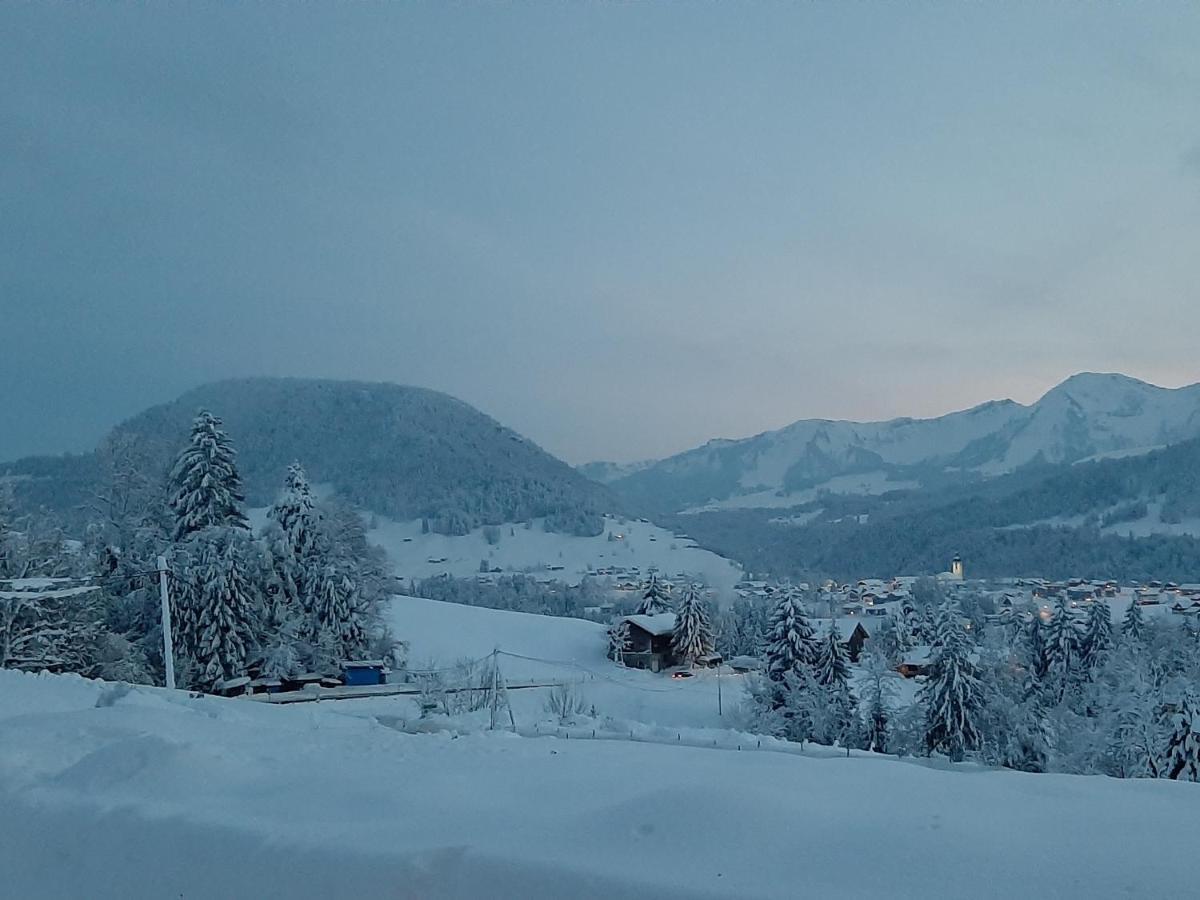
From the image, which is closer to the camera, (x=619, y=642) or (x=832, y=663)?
(x=832, y=663)

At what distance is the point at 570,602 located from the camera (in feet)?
256

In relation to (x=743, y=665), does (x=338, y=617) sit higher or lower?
higher

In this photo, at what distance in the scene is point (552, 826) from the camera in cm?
545

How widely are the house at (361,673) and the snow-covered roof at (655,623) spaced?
54.2 feet

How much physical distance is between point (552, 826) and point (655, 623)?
3685 centimetres

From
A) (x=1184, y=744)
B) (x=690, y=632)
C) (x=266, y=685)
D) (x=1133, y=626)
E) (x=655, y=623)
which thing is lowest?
(x=1133, y=626)

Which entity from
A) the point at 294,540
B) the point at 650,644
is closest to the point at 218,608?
the point at 294,540

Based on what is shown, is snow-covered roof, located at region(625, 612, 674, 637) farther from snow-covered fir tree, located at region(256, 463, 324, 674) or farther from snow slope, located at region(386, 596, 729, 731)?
snow-covered fir tree, located at region(256, 463, 324, 674)

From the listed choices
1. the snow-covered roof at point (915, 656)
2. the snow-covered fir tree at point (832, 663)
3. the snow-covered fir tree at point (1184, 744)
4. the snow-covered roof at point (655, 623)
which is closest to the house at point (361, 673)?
the snow-covered fir tree at point (832, 663)

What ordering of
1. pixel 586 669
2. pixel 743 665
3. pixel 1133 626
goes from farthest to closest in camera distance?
1. pixel 1133 626
2. pixel 743 665
3. pixel 586 669

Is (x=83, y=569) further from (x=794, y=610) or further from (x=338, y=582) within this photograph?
(x=794, y=610)

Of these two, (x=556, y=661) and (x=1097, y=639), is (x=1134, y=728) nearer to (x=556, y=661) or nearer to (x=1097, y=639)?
(x=1097, y=639)

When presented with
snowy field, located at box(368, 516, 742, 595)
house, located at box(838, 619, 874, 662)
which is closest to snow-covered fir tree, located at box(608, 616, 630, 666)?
house, located at box(838, 619, 874, 662)

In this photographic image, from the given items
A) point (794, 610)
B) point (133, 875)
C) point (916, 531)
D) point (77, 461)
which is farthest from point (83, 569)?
point (916, 531)
